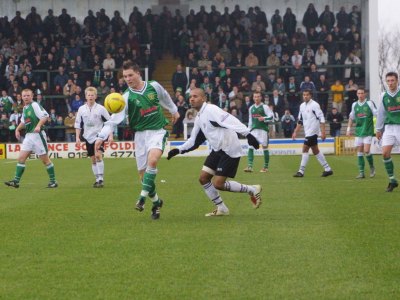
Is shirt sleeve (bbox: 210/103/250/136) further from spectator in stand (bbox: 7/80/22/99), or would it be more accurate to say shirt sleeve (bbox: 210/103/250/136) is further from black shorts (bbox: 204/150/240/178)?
spectator in stand (bbox: 7/80/22/99)

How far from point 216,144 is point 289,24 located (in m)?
33.2

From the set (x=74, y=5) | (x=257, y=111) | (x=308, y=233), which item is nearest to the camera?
(x=308, y=233)

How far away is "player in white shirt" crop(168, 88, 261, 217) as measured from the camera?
11.8 metres

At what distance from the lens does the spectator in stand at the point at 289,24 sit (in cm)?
4434

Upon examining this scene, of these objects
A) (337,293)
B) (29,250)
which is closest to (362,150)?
(29,250)

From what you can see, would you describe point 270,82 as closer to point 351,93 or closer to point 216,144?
point 351,93

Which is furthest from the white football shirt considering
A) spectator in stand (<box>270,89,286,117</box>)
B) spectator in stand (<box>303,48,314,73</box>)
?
spectator in stand (<box>303,48,314,73</box>)

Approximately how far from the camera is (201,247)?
9.02 m

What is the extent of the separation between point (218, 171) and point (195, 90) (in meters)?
1.18

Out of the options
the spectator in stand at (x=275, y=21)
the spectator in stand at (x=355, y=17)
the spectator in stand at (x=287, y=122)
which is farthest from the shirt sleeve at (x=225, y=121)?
the spectator in stand at (x=355, y=17)

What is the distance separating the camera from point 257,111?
2552 cm

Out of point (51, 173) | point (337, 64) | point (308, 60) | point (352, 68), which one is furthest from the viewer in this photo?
point (352, 68)

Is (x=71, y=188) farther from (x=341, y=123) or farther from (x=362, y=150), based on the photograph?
(x=341, y=123)

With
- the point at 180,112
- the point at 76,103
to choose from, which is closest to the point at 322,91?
the point at 180,112
